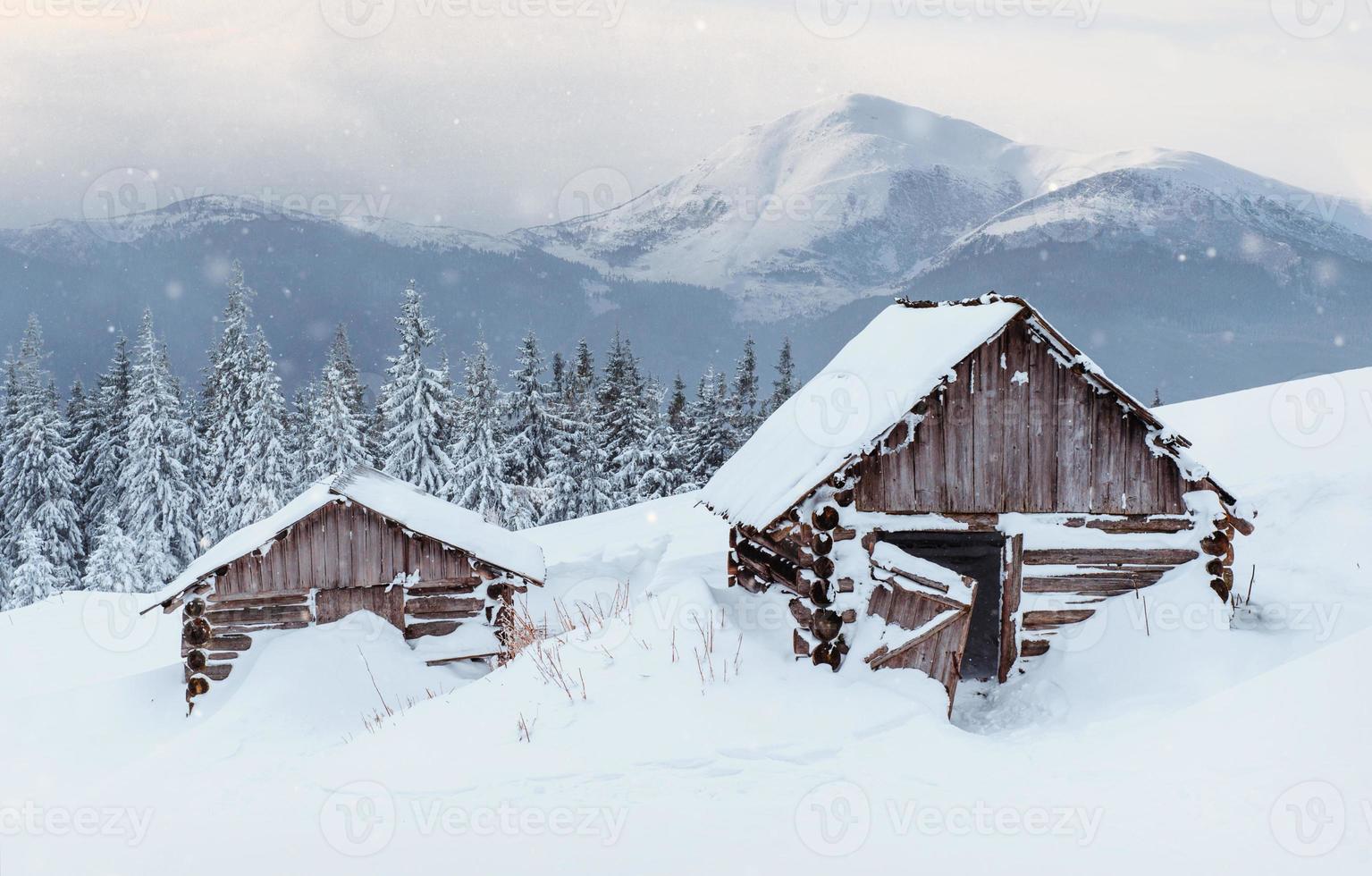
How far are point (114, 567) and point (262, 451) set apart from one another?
802 cm

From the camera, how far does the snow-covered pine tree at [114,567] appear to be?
42188 mm

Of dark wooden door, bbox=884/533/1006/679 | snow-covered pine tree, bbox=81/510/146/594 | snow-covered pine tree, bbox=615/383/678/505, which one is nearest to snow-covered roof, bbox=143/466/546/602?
dark wooden door, bbox=884/533/1006/679

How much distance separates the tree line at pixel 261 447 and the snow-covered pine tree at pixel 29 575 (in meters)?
0.08

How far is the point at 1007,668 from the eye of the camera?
1256 cm

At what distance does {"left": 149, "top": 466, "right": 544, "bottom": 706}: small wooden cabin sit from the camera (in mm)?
16828

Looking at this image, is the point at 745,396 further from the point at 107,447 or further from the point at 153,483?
the point at 107,447

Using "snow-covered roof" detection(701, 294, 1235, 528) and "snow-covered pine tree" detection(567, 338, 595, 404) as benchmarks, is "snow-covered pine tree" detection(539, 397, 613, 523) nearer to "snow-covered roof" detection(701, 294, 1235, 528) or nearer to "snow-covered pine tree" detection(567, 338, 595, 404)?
"snow-covered pine tree" detection(567, 338, 595, 404)

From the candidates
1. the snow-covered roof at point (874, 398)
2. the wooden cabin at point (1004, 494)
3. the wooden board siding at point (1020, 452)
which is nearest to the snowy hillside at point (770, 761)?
the wooden cabin at point (1004, 494)

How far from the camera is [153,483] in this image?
44031 mm

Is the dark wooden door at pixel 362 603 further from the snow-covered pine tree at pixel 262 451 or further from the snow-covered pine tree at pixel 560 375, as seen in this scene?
the snow-covered pine tree at pixel 560 375

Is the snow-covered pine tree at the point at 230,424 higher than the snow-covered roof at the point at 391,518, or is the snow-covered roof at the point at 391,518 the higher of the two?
→ the snow-covered pine tree at the point at 230,424

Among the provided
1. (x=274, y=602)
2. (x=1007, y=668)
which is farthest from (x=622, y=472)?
(x=1007, y=668)

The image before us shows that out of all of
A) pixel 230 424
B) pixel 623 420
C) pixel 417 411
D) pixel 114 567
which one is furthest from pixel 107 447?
pixel 623 420

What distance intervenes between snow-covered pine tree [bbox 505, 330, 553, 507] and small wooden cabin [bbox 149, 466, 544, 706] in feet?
96.9
